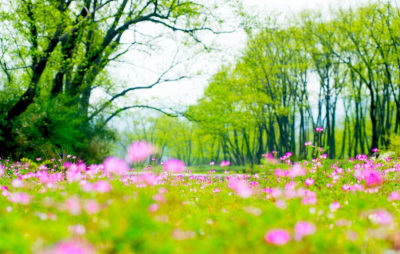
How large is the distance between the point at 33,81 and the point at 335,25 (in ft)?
64.0

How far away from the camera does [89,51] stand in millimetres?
16938

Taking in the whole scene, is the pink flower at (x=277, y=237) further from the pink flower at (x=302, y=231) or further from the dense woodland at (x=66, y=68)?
the dense woodland at (x=66, y=68)

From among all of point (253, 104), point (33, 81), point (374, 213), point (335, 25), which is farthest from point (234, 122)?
point (374, 213)

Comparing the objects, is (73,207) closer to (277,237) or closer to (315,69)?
(277,237)

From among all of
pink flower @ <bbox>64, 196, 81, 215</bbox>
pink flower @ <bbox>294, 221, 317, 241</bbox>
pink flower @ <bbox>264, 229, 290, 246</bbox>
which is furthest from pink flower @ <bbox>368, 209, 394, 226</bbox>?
pink flower @ <bbox>64, 196, 81, 215</bbox>

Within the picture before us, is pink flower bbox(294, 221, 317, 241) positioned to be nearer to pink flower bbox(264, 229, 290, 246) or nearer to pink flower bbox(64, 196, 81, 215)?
pink flower bbox(264, 229, 290, 246)

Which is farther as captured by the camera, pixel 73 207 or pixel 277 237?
pixel 73 207

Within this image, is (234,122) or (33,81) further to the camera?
(234,122)

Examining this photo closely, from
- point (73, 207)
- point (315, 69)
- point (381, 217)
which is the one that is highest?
point (315, 69)

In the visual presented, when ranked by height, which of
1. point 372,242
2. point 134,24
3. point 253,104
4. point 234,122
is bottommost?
point 372,242

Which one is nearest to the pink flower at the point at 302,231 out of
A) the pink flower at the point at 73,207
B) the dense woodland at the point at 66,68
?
the pink flower at the point at 73,207

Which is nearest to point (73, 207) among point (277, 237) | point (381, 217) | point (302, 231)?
point (277, 237)

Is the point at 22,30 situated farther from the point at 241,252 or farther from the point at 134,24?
the point at 241,252

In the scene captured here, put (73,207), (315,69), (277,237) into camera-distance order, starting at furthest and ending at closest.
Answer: (315,69)
(73,207)
(277,237)
